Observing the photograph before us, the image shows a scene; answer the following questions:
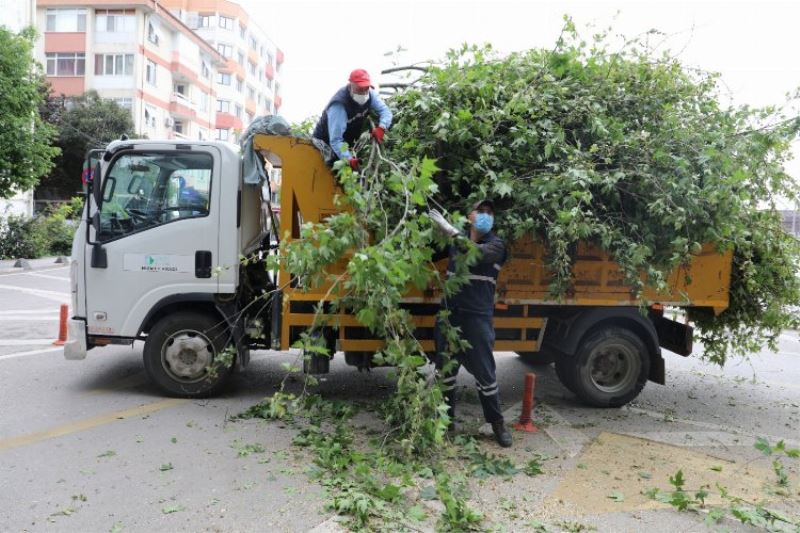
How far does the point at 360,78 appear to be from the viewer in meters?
5.32

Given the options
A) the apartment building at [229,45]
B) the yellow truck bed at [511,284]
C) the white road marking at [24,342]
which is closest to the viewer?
the yellow truck bed at [511,284]

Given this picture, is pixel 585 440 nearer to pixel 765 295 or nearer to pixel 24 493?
pixel 765 295

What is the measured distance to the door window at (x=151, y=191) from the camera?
18.7 ft

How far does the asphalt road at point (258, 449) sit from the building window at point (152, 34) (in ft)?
108

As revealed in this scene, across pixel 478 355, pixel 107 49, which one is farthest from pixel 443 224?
pixel 107 49

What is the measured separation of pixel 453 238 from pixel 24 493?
3.26 meters

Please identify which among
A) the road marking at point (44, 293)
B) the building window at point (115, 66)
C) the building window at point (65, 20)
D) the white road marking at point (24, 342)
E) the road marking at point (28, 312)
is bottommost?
the white road marking at point (24, 342)

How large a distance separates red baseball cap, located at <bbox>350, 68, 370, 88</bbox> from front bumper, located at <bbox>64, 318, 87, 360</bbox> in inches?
131

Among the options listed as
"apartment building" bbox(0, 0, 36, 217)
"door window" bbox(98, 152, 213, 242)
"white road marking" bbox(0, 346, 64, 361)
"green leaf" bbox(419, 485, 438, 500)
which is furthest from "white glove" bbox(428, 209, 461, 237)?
"apartment building" bbox(0, 0, 36, 217)

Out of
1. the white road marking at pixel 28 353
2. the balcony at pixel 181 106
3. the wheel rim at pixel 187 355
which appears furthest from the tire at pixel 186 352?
the balcony at pixel 181 106

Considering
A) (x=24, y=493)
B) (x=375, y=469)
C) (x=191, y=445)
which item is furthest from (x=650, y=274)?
(x=24, y=493)

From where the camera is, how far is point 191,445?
4.73 m

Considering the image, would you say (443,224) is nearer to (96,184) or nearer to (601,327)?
(601,327)

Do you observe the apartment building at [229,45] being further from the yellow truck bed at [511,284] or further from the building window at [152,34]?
the yellow truck bed at [511,284]
